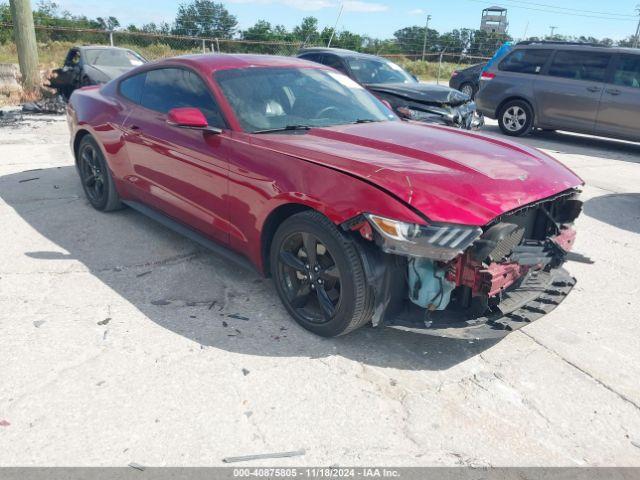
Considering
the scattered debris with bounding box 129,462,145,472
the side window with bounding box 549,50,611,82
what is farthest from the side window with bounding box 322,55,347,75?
the scattered debris with bounding box 129,462,145,472

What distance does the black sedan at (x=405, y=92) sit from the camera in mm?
8695

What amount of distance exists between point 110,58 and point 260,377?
12378 mm

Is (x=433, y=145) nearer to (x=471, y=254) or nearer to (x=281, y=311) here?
(x=471, y=254)

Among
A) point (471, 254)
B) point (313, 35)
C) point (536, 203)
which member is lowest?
point (471, 254)

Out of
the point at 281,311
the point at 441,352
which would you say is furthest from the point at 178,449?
the point at 441,352

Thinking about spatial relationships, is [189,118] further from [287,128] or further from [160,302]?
[160,302]

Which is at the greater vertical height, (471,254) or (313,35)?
(313,35)

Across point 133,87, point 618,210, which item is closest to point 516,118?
point 618,210

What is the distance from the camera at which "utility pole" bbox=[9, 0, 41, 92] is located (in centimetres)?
1319

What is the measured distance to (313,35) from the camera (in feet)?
111

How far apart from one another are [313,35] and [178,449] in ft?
113

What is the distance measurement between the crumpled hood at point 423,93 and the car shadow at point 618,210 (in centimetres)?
320

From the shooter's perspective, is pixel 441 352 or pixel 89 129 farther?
pixel 89 129

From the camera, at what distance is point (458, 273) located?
275 cm
